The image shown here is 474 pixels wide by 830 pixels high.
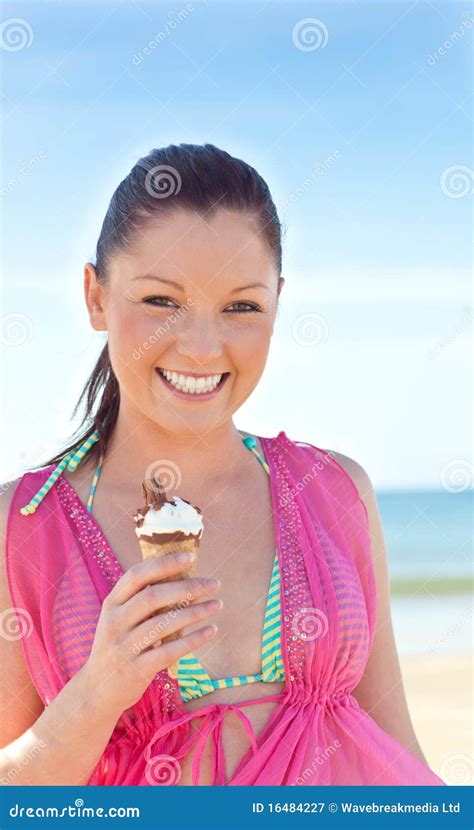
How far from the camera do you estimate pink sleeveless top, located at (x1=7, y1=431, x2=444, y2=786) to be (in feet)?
10.2

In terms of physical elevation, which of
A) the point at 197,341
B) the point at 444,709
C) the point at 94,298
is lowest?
the point at 444,709

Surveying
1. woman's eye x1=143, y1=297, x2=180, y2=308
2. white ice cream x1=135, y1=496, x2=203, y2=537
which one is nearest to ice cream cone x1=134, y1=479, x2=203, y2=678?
white ice cream x1=135, y1=496, x2=203, y2=537

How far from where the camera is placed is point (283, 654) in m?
3.19

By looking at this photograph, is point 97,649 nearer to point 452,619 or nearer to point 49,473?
point 49,473

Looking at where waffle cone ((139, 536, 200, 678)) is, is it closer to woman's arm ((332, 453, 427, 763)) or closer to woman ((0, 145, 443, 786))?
woman ((0, 145, 443, 786))

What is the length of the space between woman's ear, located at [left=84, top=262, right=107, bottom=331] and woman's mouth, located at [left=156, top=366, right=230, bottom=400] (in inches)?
15.2

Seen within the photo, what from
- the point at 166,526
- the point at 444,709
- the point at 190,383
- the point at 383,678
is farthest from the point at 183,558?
the point at 444,709

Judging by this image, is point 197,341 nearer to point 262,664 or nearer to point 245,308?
point 245,308

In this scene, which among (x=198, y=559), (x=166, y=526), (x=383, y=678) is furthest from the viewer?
(x=383, y=678)

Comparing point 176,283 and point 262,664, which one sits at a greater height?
point 176,283

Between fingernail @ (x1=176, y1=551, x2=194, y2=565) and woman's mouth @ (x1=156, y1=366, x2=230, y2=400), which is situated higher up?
woman's mouth @ (x1=156, y1=366, x2=230, y2=400)

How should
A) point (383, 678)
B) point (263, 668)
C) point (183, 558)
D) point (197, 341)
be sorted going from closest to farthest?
point (183, 558) < point (197, 341) < point (263, 668) < point (383, 678)

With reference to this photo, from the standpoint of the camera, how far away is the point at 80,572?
328cm

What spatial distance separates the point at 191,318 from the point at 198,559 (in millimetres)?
840
